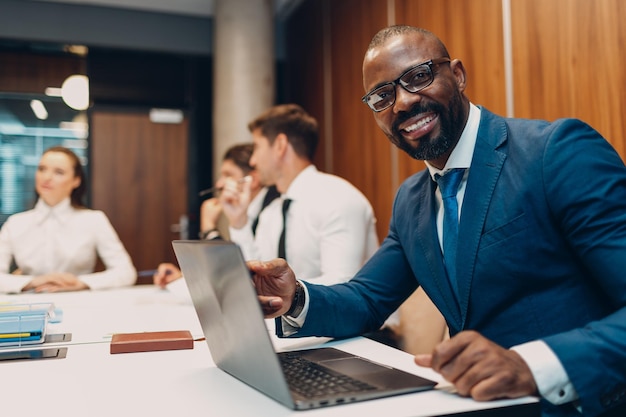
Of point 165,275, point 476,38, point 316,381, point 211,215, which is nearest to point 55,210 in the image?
point 211,215

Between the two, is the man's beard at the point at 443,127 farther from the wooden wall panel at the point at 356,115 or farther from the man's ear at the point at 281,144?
the wooden wall panel at the point at 356,115

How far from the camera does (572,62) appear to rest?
2.22 meters

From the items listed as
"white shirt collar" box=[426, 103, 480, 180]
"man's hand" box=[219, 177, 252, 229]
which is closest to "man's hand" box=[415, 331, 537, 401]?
"white shirt collar" box=[426, 103, 480, 180]

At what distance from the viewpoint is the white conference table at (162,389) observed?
0.78 metres

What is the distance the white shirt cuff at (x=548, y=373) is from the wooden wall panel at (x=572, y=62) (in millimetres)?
1427

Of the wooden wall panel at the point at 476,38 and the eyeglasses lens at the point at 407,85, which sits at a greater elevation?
the wooden wall panel at the point at 476,38

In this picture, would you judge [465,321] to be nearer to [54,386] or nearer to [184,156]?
[54,386]

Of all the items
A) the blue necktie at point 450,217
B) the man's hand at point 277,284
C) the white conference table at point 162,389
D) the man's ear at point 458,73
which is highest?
the man's ear at point 458,73

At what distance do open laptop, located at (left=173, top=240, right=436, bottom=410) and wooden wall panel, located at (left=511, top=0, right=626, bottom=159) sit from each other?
1.53 metres

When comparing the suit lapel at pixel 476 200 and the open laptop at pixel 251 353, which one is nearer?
the open laptop at pixel 251 353

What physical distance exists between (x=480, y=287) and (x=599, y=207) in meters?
0.29

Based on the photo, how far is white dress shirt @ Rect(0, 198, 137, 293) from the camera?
3.23 m

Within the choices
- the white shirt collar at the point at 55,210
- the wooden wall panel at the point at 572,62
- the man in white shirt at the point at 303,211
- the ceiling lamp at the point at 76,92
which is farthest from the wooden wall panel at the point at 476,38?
the ceiling lamp at the point at 76,92

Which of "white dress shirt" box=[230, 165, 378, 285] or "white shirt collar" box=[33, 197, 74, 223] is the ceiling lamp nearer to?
"white shirt collar" box=[33, 197, 74, 223]
